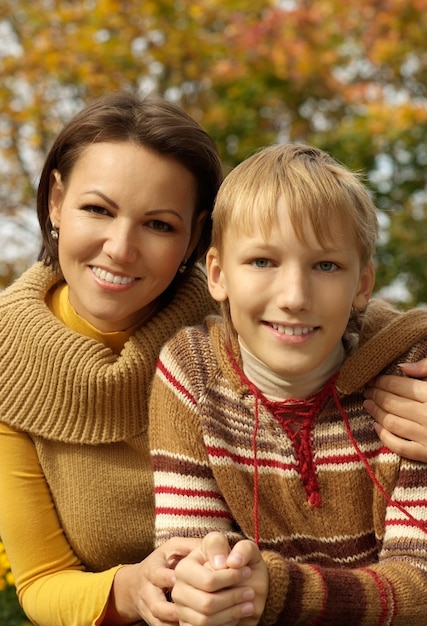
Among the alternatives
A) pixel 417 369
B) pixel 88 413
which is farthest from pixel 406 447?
pixel 88 413

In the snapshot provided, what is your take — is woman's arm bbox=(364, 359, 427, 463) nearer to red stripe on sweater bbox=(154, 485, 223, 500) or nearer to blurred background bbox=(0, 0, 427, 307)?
red stripe on sweater bbox=(154, 485, 223, 500)

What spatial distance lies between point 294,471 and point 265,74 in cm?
530

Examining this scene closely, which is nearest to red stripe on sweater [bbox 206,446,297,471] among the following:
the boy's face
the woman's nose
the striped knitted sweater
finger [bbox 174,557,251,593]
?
the striped knitted sweater

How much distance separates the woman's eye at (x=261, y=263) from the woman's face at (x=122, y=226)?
0.40m

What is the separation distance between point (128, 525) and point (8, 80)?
5608 mm

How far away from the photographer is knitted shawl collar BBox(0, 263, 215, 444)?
2635 mm

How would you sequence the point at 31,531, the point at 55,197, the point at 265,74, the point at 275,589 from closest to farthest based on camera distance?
the point at 275,589
the point at 31,531
the point at 55,197
the point at 265,74

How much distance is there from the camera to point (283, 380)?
2.39m

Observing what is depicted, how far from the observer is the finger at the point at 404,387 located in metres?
2.36

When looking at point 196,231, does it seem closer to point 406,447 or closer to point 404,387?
point 404,387

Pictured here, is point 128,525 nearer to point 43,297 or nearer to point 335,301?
point 43,297

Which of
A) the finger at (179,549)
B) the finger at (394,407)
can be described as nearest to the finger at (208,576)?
the finger at (179,549)

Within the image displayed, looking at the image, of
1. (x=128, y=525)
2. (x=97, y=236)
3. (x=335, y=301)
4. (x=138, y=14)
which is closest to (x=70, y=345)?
(x=97, y=236)

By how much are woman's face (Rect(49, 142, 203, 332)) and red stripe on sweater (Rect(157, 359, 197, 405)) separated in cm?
22
